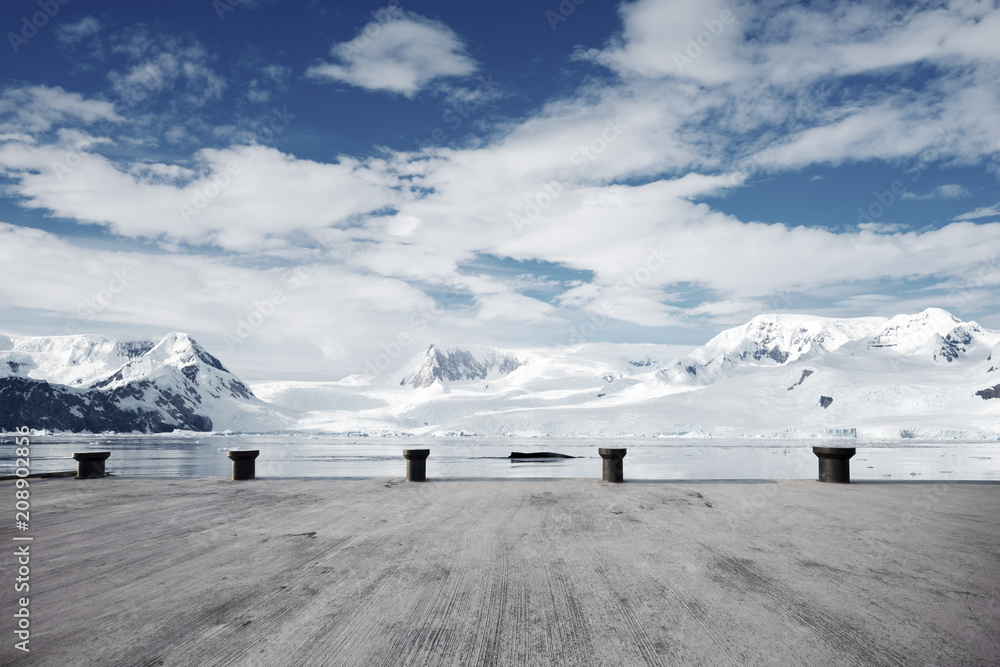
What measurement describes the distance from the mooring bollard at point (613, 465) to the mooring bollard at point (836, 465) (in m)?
4.64

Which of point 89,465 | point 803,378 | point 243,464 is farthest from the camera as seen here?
point 803,378

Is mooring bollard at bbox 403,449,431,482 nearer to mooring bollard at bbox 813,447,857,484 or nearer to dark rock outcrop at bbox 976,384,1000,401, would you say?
mooring bollard at bbox 813,447,857,484

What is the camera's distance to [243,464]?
50.4ft

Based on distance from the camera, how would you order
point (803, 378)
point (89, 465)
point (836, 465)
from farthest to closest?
point (803, 378), point (89, 465), point (836, 465)

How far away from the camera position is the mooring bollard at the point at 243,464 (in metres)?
15.2

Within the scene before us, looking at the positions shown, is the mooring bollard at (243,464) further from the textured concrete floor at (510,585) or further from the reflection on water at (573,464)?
the reflection on water at (573,464)

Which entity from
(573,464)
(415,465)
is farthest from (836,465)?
(573,464)

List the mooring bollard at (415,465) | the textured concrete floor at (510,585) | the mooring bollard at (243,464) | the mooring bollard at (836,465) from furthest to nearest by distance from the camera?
the mooring bollard at (243,464), the mooring bollard at (415,465), the mooring bollard at (836,465), the textured concrete floor at (510,585)

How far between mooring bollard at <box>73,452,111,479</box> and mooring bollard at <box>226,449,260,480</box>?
383cm

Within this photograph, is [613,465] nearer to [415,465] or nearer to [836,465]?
[415,465]

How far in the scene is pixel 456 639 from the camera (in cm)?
408

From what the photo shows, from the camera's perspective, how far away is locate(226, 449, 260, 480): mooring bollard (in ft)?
49.8

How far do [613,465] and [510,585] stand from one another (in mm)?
9798

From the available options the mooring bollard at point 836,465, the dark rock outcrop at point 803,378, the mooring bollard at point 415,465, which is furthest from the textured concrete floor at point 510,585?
the dark rock outcrop at point 803,378
